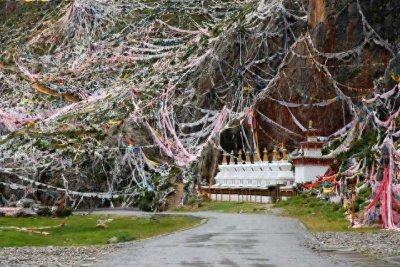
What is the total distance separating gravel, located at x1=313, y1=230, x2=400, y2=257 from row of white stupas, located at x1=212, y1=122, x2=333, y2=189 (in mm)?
15671

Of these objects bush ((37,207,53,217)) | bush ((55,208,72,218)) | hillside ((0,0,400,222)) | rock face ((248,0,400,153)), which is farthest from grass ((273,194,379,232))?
bush ((37,207,53,217))

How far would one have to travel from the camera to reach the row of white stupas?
41.8 m

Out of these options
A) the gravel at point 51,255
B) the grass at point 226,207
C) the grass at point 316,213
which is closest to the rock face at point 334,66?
the grass at point 226,207

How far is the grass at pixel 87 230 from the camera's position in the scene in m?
27.2

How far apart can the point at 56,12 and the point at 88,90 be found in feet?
84.6

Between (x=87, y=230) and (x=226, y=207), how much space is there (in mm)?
12845

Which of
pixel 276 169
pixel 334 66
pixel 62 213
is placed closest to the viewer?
pixel 62 213

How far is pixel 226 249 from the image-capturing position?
21.3 m

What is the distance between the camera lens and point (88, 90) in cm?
6931

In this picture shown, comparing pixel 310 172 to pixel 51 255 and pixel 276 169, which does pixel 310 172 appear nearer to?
pixel 276 169

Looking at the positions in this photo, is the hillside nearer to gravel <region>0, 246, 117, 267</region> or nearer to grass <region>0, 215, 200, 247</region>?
grass <region>0, 215, 200, 247</region>

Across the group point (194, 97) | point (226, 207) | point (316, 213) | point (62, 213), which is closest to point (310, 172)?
point (226, 207)

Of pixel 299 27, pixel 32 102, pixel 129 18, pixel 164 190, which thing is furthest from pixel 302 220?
pixel 129 18

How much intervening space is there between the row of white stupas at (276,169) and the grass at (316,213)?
2274 millimetres
